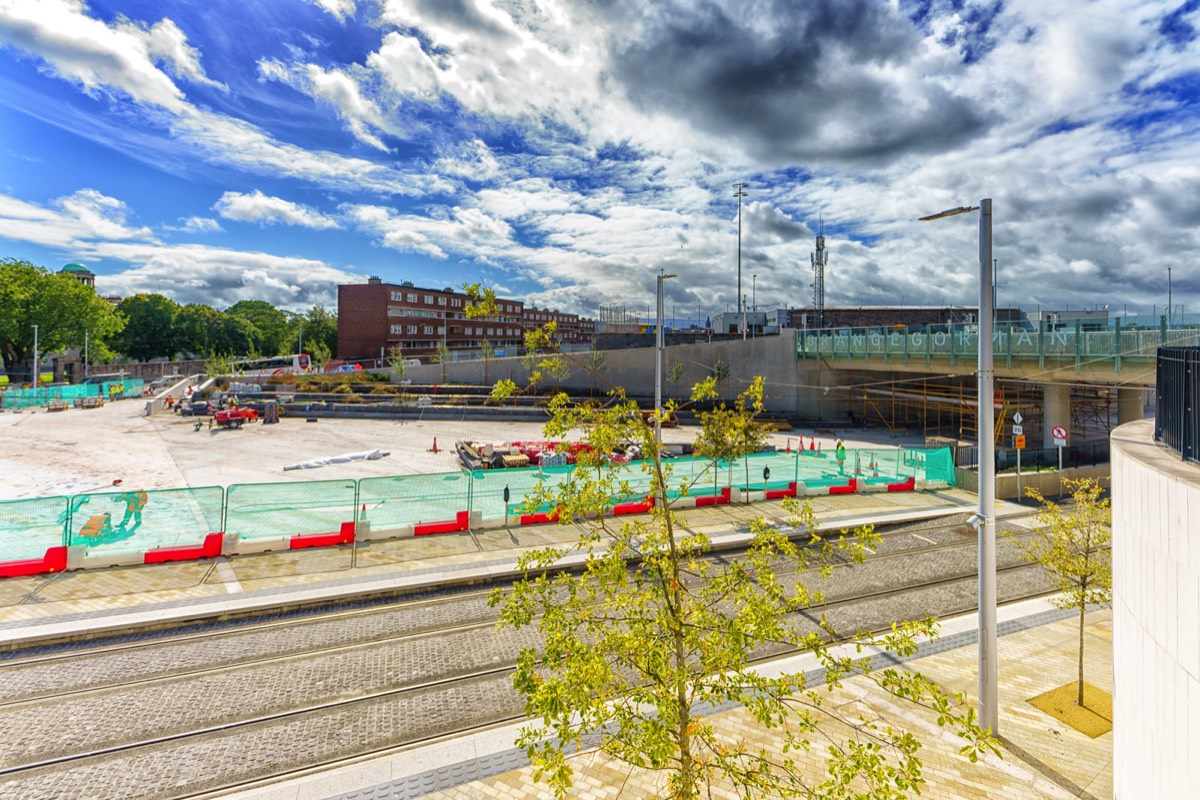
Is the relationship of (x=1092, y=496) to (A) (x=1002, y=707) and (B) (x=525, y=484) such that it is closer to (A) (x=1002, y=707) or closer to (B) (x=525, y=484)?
(A) (x=1002, y=707)

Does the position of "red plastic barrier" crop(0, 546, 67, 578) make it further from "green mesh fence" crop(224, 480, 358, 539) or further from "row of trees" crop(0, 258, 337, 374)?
"row of trees" crop(0, 258, 337, 374)

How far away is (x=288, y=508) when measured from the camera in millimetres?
15578

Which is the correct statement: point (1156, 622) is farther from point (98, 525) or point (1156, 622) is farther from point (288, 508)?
point (98, 525)

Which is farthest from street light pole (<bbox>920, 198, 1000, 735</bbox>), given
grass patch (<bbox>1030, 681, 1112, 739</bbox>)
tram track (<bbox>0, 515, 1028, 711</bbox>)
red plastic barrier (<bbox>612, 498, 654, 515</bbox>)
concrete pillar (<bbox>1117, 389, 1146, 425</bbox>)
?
concrete pillar (<bbox>1117, 389, 1146, 425</bbox>)

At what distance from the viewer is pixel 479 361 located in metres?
58.1

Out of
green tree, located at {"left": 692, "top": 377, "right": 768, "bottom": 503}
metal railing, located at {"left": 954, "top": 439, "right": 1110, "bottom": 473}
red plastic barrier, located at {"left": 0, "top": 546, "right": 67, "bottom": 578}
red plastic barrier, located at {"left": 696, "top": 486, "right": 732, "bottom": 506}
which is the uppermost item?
green tree, located at {"left": 692, "top": 377, "right": 768, "bottom": 503}

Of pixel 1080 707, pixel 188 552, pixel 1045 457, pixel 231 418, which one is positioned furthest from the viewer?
pixel 231 418

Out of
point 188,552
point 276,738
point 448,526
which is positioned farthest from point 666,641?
point 188,552

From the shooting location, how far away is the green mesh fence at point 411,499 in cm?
1644

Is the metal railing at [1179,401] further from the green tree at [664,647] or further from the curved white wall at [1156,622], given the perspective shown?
the green tree at [664,647]

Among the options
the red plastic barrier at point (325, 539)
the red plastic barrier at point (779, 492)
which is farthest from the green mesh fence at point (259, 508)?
the red plastic barrier at point (779, 492)

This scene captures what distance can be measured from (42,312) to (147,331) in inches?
1007

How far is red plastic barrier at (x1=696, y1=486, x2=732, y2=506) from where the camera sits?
20.5 m

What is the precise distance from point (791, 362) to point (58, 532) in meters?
42.7
